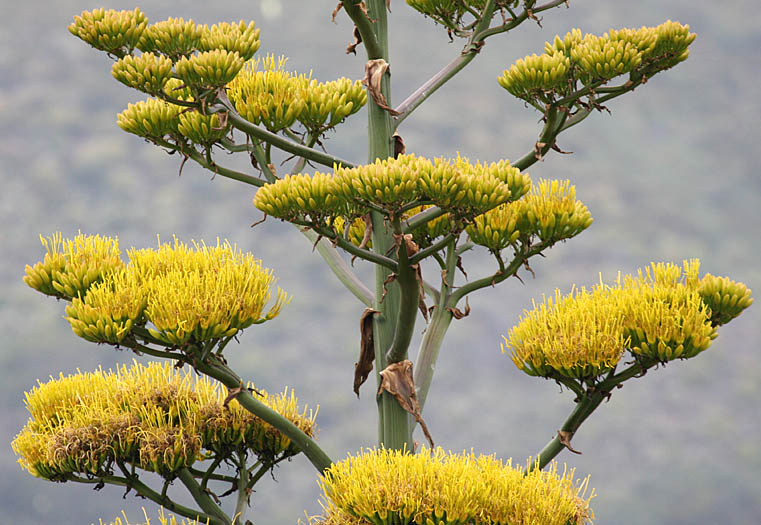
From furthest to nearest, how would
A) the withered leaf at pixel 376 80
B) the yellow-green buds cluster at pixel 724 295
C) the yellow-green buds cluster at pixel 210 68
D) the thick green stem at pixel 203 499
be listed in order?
1. the thick green stem at pixel 203 499
2. the yellow-green buds cluster at pixel 724 295
3. the withered leaf at pixel 376 80
4. the yellow-green buds cluster at pixel 210 68

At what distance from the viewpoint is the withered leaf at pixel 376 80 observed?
5.05m

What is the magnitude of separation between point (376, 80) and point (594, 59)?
105 centimetres

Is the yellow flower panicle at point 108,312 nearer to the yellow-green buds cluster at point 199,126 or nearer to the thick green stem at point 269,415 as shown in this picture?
the thick green stem at point 269,415

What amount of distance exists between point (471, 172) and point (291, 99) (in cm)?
113

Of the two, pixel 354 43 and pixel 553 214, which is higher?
pixel 354 43

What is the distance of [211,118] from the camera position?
5098 mm

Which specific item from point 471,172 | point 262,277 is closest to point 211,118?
point 262,277

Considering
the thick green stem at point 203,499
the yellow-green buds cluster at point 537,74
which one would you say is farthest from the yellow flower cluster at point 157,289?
the yellow-green buds cluster at point 537,74

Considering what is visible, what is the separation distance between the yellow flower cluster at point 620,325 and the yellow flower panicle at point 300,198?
4.23ft

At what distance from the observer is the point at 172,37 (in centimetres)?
511

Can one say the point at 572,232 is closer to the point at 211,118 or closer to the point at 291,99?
the point at 291,99

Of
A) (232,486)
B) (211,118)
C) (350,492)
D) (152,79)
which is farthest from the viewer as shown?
(232,486)

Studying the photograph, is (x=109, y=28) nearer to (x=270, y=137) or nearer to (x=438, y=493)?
(x=270, y=137)

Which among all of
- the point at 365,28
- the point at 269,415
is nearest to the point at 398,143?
the point at 365,28
